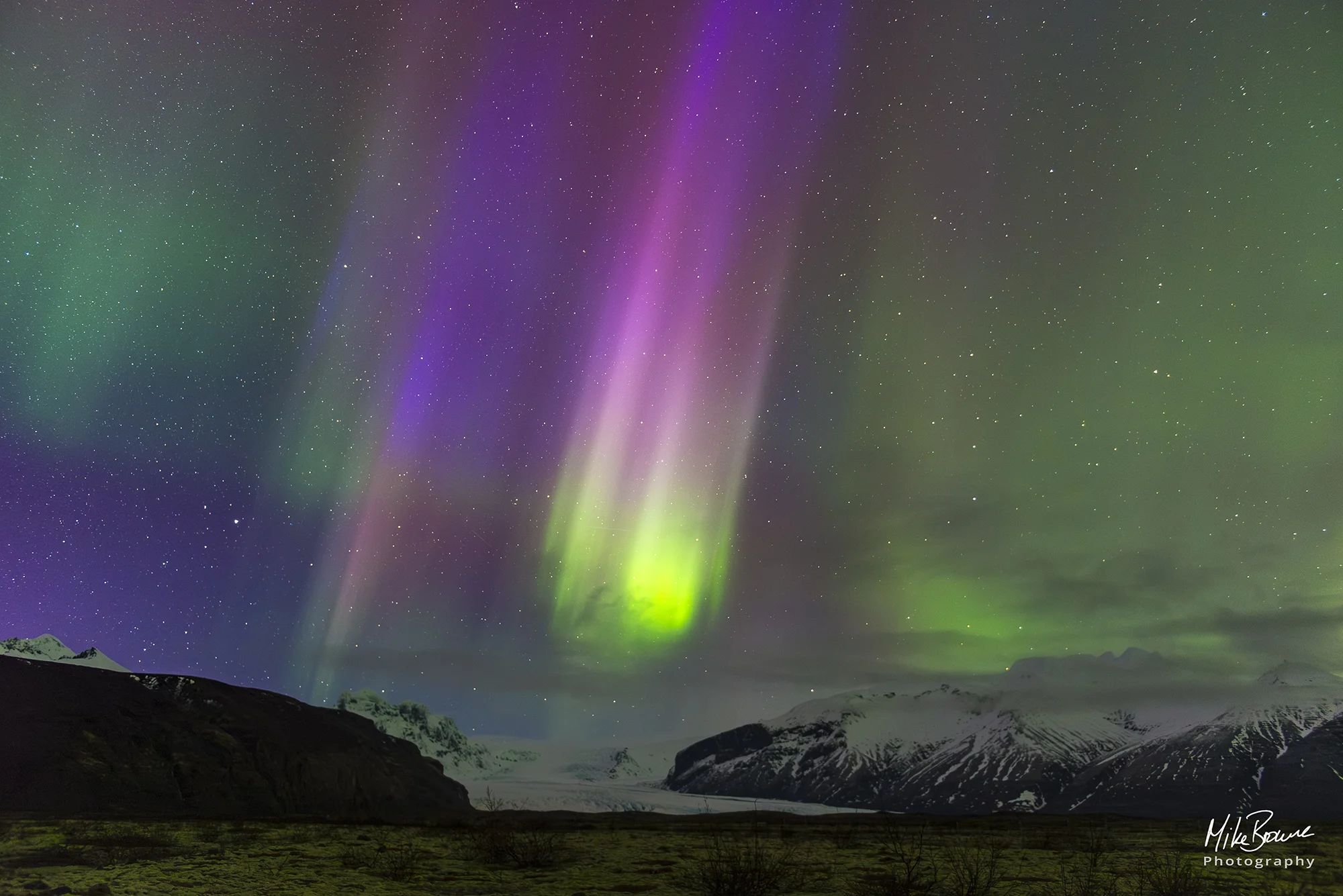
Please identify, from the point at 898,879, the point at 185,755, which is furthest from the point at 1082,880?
the point at 185,755

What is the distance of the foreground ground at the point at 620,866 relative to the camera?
19.2m

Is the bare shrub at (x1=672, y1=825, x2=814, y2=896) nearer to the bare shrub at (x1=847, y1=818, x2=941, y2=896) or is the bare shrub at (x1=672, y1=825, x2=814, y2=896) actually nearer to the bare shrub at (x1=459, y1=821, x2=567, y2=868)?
A: the bare shrub at (x1=847, y1=818, x2=941, y2=896)

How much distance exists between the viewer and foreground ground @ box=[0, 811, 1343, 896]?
19.2 metres

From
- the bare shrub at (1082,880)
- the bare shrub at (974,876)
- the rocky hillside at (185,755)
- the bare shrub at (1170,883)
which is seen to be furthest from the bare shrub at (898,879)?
the rocky hillside at (185,755)

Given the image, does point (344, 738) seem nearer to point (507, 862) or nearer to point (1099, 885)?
point (507, 862)

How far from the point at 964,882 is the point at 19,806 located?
111 metres

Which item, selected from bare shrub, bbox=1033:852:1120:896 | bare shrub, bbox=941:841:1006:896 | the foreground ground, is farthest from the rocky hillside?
bare shrub, bbox=1033:852:1120:896

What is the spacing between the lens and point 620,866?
975 inches

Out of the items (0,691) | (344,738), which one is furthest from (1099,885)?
(344,738)

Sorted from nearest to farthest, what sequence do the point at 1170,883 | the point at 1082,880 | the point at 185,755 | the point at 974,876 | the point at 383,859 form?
the point at 974,876, the point at 1170,883, the point at 1082,880, the point at 383,859, the point at 185,755

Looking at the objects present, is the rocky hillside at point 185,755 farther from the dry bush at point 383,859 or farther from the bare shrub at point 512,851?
the bare shrub at point 512,851

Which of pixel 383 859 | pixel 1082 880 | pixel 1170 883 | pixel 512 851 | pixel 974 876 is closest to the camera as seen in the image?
pixel 974 876

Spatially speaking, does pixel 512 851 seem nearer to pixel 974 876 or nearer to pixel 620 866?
pixel 620 866

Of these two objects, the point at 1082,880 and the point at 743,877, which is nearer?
the point at 743,877
